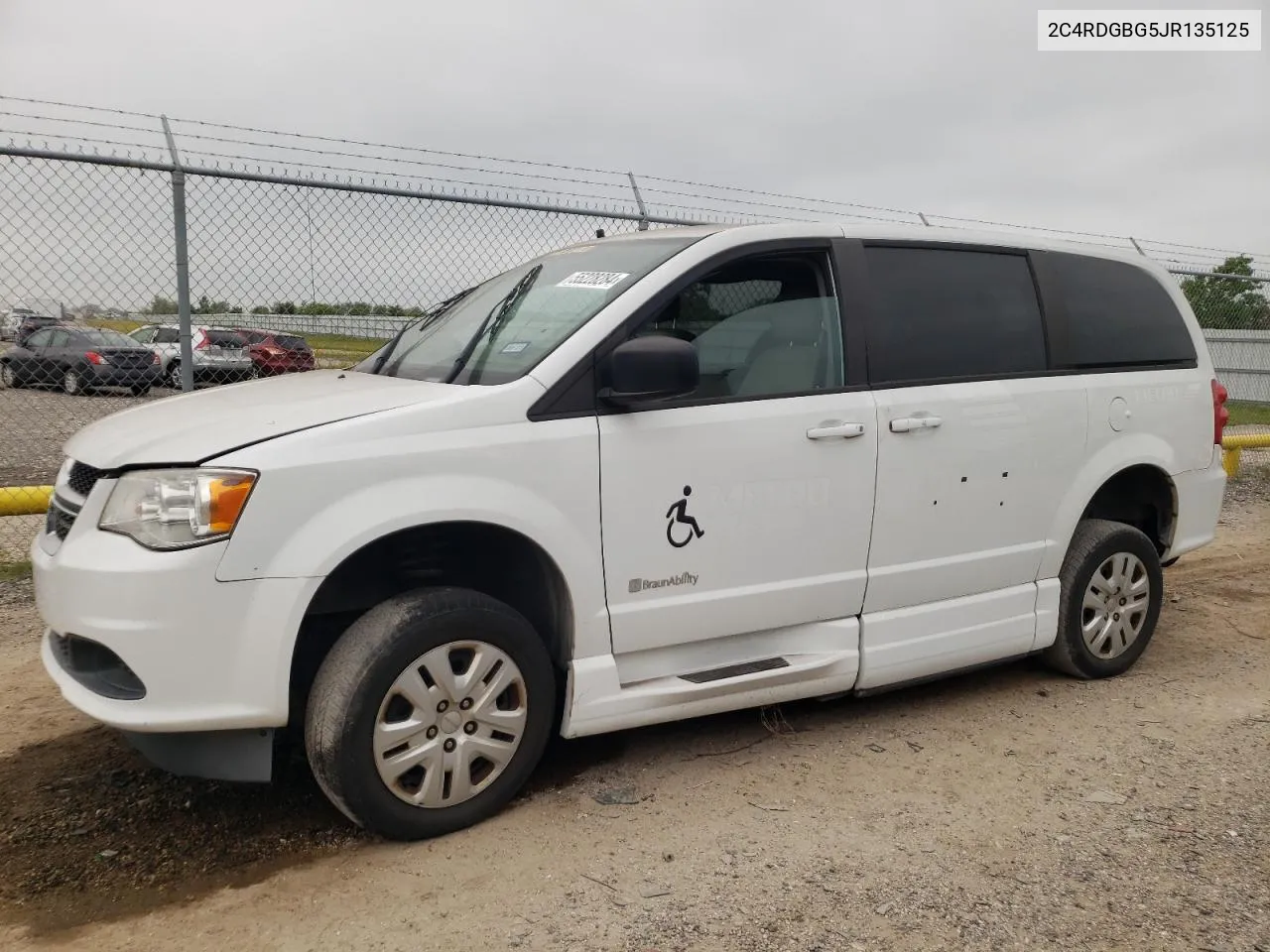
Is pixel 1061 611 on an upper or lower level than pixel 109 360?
lower

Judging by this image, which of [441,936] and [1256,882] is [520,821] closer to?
[441,936]

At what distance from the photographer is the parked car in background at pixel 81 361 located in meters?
6.23

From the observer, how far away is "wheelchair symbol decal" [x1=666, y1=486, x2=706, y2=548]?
3318 mm

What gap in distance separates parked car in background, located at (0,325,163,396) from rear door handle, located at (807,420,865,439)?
4.34 meters

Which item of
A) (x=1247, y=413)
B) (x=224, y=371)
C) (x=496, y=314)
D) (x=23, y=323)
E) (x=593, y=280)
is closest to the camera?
(x=593, y=280)

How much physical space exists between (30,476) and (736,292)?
25.0 ft

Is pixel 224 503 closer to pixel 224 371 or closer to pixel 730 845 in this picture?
pixel 730 845

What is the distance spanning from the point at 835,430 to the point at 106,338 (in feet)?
17.0

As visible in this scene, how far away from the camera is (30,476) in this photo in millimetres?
8805

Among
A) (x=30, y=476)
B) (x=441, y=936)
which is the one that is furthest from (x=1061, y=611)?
(x=30, y=476)

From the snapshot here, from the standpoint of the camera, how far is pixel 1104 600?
455 cm

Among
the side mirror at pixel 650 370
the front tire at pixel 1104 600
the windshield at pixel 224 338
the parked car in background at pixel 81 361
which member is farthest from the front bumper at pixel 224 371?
the front tire at pixel 1104 600

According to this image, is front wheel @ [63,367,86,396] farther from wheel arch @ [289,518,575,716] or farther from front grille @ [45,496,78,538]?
wheel arch @ [289,518,575,716]

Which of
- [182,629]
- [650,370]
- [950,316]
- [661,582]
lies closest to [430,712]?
[182,629]
